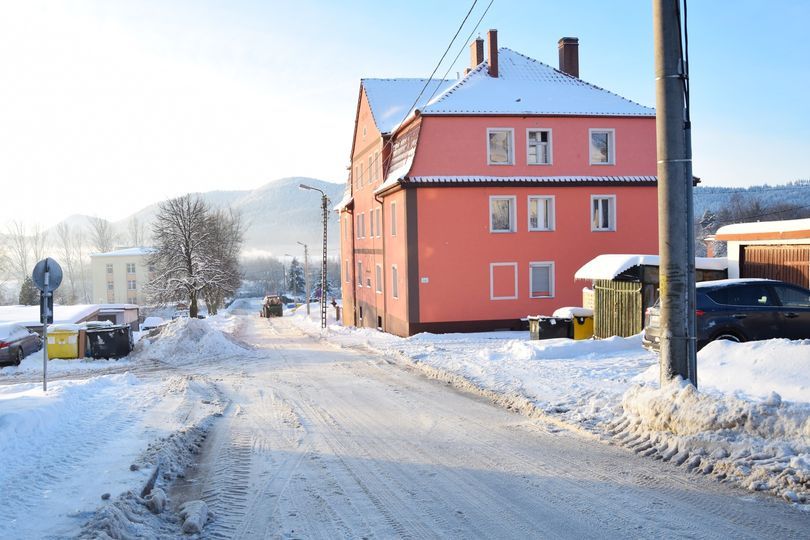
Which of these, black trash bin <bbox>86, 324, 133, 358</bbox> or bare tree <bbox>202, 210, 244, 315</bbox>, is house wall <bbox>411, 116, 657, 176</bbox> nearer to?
black trash bin <bbox>86, 324, 133, 358</bbox>

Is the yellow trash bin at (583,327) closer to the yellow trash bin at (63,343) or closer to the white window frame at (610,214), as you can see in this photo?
the white window frame at (610,214)

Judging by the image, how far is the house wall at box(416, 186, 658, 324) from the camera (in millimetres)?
24500

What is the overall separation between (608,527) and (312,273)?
134m

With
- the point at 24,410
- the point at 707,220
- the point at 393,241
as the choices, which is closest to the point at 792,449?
the point at 24,410

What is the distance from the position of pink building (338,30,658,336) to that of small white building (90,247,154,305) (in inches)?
3503

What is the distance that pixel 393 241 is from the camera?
1068 inches

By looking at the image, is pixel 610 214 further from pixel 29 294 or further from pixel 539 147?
pixel 29 294

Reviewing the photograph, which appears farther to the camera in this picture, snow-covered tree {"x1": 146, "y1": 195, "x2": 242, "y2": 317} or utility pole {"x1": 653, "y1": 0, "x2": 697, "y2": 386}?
snow-covered tree {"x1": 146, "y1": 195, "x2": 242, "y2": 317}

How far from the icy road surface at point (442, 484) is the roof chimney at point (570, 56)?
79.3 feet

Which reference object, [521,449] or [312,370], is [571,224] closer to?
[312,370]

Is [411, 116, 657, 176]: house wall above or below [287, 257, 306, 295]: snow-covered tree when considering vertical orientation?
above

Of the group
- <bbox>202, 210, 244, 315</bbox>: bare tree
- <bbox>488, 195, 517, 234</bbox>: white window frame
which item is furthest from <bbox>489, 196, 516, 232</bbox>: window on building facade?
<bbox>202, 210, 244, 315</bbox>: bare tree

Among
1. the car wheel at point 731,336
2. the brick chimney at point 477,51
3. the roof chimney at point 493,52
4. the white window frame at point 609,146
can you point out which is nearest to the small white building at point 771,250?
the car wheel at point 731,336

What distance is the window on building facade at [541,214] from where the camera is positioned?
25.4 meters
